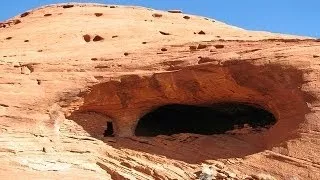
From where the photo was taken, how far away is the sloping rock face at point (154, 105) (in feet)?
40.3

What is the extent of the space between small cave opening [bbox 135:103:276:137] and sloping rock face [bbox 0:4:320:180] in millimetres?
875

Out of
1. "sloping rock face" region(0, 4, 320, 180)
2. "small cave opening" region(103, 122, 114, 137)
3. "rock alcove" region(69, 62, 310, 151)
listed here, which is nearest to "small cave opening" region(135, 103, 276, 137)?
"rock alcove" region(69, 62, 310, 151)

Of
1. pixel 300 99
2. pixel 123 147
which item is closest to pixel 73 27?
pixel 123 147

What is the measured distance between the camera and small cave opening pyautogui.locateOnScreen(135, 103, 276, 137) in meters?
15.3

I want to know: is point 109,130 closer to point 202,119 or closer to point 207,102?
point 207,102

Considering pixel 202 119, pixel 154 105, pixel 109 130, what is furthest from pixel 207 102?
pixel 109 130

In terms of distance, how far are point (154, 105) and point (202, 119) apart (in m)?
1.98

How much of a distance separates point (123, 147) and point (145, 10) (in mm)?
8890

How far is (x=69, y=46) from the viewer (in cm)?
1700

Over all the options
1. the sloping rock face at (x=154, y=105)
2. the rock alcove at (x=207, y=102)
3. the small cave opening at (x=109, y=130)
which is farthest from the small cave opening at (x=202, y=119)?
the sloping rock face at (x=154, y=105)

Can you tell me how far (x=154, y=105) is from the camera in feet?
48.7

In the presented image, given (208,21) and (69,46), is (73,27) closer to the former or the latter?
(69,46)

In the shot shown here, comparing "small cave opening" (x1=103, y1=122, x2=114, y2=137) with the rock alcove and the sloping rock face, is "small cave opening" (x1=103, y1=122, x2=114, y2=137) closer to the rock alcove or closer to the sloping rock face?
the rock alcove

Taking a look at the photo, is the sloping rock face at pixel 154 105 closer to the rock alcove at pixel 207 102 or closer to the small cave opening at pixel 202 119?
the rock alcove at pixel 207 102
